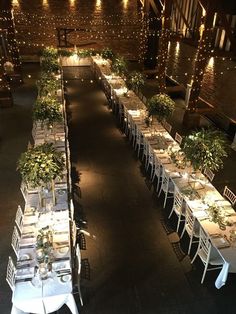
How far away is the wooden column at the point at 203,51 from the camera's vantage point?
30.7 ft

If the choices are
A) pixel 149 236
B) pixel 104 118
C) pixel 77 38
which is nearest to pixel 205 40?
pixel 104 118

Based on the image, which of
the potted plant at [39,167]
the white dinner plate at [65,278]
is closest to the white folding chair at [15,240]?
the potted plant at [39,167]

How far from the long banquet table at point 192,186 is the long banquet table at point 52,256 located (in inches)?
92.6

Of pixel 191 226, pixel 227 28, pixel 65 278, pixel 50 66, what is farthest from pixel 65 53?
pixel 65 278

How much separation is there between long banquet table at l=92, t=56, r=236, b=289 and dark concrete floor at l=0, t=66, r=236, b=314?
2.20 feet

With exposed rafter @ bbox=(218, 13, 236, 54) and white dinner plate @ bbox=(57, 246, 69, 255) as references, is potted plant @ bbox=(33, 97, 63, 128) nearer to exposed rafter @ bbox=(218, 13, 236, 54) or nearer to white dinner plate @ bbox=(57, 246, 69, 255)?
white dinner plate @ bbox=(57, 246, 69, 255)

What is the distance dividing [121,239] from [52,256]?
5.77 ft

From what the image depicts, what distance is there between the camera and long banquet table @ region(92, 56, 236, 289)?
4891 mm

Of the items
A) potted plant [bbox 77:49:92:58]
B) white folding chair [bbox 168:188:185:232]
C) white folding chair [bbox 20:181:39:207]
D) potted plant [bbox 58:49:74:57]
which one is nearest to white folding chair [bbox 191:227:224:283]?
white folding chair [bbox 168:188:185:232]

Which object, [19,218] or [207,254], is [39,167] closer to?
[19,218]

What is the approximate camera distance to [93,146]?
9727 millimetres

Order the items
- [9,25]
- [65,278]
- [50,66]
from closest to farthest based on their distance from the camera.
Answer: [65,278] → [50,66] → [9,25]

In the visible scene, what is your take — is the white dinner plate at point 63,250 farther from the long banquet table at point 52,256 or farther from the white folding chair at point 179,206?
the white folding chair at point 179,206

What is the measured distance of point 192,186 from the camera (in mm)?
6371
